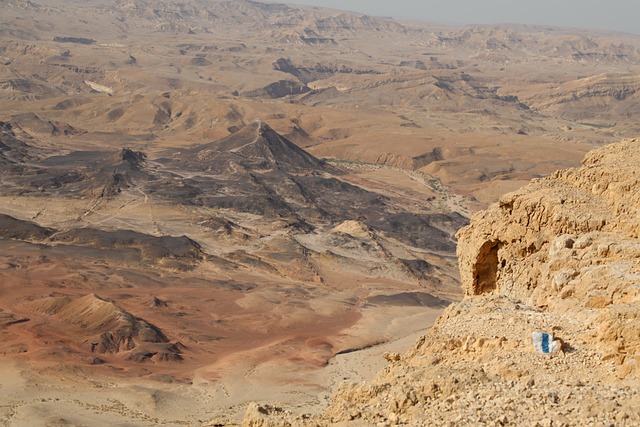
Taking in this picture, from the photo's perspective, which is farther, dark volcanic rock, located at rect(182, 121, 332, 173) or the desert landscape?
dark volcanic rock, located at rect(182, 121, 332, 173)

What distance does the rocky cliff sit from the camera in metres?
13.7

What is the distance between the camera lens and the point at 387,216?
281 feet

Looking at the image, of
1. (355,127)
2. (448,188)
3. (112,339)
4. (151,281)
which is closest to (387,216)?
(448,188)

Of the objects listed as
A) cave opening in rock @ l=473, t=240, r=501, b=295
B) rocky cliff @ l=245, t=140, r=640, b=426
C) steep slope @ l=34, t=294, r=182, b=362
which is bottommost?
steep slope @ l=34, t=294, r=182, b=362

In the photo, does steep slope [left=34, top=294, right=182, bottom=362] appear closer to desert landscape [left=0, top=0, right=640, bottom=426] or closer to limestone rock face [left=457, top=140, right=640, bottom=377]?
desert landscape [left=0, top=0, right=640, bottom=426]

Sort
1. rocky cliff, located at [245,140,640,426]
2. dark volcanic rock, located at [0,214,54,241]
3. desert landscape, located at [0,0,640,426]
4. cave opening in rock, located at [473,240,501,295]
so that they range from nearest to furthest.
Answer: rocky cliff, located at [245,140,640,426] → desert landscape, located at [0,0,640,426] → cave opening in rock, located at [473,240,501,295] → dark volcanic rock, located at [0,214,54,241]

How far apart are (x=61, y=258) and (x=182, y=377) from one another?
81.3 ft

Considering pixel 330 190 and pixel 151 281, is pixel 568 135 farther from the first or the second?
pixel 151 281

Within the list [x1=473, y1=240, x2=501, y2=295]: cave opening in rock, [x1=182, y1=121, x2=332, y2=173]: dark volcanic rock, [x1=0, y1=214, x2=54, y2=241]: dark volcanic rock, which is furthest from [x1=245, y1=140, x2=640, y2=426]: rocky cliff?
[x1=182, y1=121, x2=332, y2=173]: dark volcanic rock

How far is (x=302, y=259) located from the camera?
67.7 m

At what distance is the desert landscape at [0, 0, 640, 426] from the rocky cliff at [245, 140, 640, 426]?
0.18 ft

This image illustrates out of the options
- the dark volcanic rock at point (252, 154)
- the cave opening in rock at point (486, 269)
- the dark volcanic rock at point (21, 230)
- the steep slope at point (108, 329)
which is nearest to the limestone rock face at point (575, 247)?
the cave opening in rock at point (486, 269)

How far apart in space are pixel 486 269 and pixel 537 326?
20.8 feet

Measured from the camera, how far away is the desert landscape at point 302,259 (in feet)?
52.4
